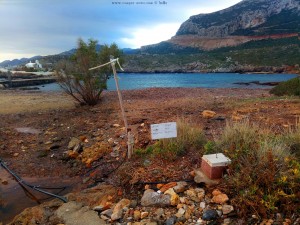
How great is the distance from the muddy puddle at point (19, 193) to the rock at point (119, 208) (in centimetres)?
150

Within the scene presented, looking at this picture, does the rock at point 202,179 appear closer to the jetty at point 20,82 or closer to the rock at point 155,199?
the rock at point 155,199

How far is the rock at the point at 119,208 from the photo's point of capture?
367cm

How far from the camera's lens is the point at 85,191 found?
184 inches

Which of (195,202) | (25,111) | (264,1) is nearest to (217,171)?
(195,202)

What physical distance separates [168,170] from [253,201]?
62.4 inches

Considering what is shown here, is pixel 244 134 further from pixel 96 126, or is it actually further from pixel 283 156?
pixel 96 126

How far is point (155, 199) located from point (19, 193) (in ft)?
9.16

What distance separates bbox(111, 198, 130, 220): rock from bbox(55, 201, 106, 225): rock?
0.58ft

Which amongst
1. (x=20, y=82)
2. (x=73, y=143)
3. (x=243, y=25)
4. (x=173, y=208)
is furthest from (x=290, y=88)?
(x=243, y=25)

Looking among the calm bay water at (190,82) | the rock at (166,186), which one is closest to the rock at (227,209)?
the rock at (166,186)

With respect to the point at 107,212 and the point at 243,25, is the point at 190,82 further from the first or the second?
the point at 243,25

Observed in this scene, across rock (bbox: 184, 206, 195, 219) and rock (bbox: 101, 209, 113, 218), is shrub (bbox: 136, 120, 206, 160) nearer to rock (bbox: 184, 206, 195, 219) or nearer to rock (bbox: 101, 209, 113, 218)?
rock (bbox: 184, 206, 195, 219)

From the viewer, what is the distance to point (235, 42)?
10662 cm

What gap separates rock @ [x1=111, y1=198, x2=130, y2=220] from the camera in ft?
12.0
